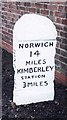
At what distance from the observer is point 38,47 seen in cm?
400

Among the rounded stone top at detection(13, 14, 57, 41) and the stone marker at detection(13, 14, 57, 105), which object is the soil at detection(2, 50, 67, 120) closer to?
the stone marker at detection(13, 14, 57, 105)

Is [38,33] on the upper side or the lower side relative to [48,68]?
upper

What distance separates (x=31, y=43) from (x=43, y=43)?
0.49 ft

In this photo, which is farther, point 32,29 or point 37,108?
point 37,108

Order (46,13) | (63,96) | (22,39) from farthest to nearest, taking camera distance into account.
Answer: (46,13), (63,96), (22,39)

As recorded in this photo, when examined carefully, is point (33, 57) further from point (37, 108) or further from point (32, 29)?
point (37, 108)

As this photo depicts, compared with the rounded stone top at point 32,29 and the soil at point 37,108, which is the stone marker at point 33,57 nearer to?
the rounded stone top at point 32,29

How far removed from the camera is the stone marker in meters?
3.92

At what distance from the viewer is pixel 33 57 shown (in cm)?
402

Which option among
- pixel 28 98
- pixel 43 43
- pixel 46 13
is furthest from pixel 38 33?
pixel 46 13

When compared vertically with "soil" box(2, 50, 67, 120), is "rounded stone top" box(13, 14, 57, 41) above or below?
above

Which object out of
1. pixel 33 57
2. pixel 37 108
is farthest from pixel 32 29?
pixel 37 108

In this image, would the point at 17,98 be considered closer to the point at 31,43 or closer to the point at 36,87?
the point at 36,87

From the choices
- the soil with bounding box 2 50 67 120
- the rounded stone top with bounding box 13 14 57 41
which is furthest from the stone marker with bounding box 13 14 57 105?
the soil with bounding box 2 50 67 120
